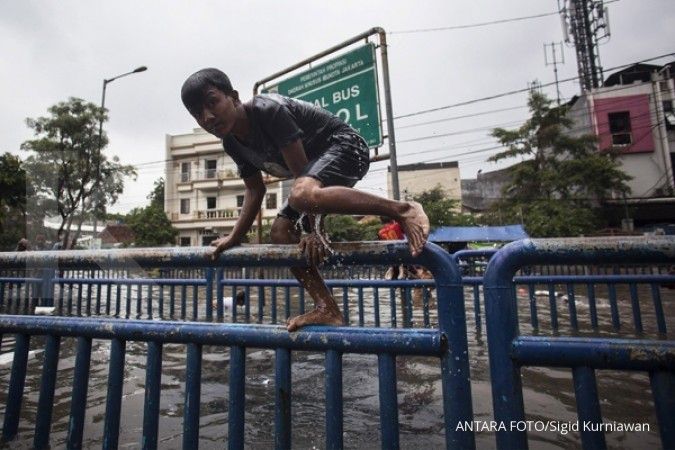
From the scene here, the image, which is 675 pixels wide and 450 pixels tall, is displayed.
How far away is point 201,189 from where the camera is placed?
33625mm

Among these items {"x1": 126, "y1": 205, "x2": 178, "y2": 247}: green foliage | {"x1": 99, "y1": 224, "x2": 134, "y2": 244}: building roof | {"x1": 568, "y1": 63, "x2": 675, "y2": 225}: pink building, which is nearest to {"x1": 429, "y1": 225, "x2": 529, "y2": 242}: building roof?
{"x1": 568, "y1": 63, "x2": 675, "y2": 225}: pink building

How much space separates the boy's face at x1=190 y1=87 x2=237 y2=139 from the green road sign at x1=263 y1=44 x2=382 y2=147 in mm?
3065

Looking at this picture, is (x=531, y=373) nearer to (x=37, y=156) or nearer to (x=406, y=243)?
(x=406, y=243)

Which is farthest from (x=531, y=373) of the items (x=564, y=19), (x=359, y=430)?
(x=564, y=19)

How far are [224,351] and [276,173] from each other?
237 centimetres

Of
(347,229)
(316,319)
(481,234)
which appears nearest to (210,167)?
(347,229)

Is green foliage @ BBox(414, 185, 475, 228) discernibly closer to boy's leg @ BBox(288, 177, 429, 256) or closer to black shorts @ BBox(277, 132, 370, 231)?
black shorts @ BBox(277, 132, 370, 231)

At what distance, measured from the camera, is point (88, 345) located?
61.4 inches

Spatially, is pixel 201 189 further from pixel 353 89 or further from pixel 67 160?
pixel 353 89

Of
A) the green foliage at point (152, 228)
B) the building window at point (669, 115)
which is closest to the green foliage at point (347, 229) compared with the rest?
the green foliage at point (152, 228)

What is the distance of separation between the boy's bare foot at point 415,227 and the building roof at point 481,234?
55.8ft

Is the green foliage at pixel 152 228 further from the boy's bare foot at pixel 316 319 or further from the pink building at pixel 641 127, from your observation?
the boy's bare foot at pixel 316 319

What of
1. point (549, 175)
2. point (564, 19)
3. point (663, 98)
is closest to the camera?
point (549, 175)

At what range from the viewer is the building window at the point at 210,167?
33.4 m
